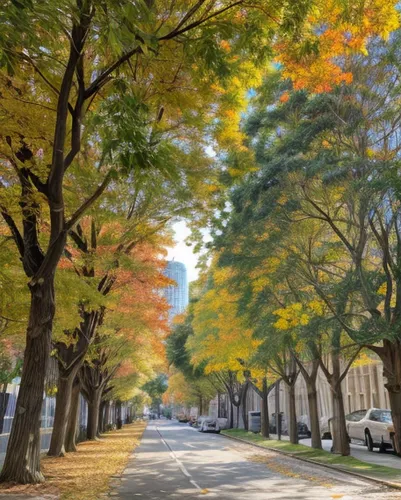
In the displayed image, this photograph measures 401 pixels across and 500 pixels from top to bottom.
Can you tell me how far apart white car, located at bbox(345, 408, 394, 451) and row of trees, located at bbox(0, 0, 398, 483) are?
1151cm

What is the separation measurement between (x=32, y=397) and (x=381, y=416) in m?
16.3

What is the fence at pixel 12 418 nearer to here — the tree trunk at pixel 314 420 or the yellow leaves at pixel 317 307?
the yellow leaves at pixel 317 307

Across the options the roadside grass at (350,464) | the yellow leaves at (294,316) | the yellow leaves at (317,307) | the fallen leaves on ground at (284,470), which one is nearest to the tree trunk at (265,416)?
the roadside grass at (350,464)

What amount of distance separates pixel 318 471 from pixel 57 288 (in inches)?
360

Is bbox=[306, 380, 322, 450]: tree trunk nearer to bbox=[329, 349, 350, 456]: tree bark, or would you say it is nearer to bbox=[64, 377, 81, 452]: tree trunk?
bbox=[329, 349, 350, 456]: tree bark

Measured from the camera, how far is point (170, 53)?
331 inches

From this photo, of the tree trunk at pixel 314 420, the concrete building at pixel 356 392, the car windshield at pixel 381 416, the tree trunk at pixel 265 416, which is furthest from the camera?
the concrete building at pixel 356 392

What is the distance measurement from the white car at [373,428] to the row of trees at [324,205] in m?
3.05

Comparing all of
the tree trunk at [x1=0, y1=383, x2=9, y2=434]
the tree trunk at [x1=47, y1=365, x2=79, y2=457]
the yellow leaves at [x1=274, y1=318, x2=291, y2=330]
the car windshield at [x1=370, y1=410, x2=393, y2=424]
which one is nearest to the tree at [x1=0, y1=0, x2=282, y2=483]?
the tree trunk at [x1=47, y1=365, x2=79, y2=457]

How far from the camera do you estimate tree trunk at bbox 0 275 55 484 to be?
10055 millimetres

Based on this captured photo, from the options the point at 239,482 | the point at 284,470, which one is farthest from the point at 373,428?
the point at 239,482

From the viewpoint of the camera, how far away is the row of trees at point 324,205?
45.2ft

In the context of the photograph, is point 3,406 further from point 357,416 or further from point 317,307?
point 357,416

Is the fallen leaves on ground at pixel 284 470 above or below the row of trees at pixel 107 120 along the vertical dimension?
below
